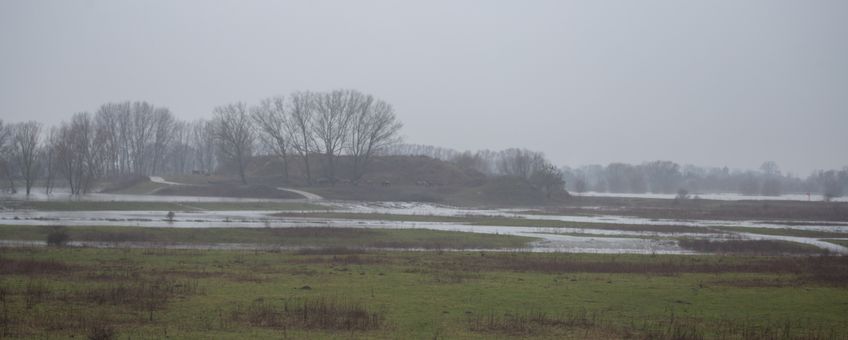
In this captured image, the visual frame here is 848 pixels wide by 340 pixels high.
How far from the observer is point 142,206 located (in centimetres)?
6438

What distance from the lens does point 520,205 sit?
101625mm

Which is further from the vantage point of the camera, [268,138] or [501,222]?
[268,138]

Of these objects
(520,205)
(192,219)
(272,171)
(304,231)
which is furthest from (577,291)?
(272,171)

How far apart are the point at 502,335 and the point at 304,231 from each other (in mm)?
29756

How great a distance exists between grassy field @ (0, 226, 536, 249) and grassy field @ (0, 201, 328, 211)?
2119 centimetres

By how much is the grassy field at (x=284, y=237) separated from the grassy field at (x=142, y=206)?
2119 centimetres

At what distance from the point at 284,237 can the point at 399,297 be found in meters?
22.5

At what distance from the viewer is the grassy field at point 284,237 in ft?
123

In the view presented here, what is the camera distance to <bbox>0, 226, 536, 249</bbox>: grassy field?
1481 inches

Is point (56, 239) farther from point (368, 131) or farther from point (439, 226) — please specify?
point (368, 131)

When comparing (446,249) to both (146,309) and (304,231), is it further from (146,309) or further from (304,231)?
(146,309)

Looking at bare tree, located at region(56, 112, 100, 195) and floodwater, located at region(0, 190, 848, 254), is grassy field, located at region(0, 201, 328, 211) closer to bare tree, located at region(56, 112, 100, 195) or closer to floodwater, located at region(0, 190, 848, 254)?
floodwater, located at region(0, 190, 848, 254)

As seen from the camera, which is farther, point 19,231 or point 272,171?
point 272,171

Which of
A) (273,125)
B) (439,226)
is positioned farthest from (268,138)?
(439,226)
